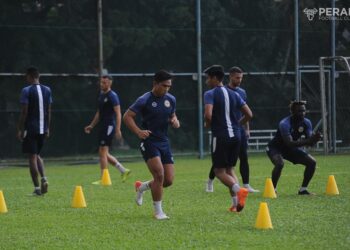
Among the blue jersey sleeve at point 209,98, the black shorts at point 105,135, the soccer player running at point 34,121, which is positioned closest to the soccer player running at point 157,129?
the blue jersey sleeve at point 209,98

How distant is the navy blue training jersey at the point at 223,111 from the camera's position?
11852 mm

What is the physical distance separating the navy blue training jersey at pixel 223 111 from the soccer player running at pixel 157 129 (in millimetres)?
797

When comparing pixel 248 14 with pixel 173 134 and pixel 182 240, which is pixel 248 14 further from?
pixel 182 240

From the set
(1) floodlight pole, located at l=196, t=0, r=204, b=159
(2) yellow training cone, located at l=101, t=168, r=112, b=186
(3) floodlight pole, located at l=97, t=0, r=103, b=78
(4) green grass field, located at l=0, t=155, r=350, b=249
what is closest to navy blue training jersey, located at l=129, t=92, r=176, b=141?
(4) green grass field, located at l=0, t=155, r=350, b=249

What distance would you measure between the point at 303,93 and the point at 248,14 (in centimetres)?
293

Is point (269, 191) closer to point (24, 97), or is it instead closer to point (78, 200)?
point (78, 200)

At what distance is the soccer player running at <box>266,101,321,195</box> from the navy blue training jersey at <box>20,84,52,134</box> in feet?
12.5

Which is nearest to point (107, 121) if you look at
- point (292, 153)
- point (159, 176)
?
point (292, 153)

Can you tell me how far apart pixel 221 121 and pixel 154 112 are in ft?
3.87

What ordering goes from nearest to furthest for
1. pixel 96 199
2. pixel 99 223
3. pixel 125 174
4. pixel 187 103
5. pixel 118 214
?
pixel 99 223
pixel 118 214
pixel 96 199
pixel 125 174
pixel 187 103

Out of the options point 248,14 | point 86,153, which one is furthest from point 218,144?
point 248,14

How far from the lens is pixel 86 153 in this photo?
24.8m

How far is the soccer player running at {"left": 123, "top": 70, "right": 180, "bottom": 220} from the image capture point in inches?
431

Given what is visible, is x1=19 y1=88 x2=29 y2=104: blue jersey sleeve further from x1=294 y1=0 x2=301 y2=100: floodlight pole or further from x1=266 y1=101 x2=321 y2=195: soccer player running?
x1=294 y1=0 x2=301 y2=100: floodlight pole
